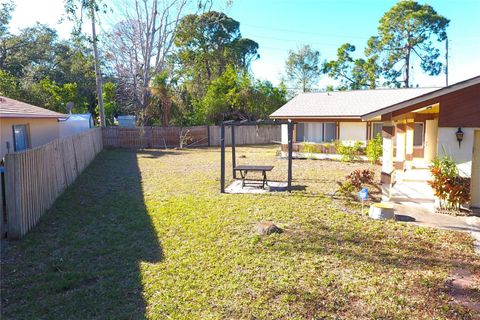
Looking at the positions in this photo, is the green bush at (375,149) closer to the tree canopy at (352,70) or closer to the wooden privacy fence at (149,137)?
the wooden privacy fence at (149,137)

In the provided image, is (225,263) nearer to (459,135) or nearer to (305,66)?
(459,135)

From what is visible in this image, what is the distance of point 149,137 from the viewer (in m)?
26.4

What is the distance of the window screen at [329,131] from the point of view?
785 inches

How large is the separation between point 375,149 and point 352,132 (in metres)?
2.55

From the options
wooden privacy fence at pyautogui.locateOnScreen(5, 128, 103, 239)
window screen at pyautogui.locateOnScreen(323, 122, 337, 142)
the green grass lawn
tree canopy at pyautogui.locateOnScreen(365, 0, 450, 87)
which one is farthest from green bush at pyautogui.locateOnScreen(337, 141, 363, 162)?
tree canopy at pyautogui.locateOnScreen(365, 0, 450, 87)

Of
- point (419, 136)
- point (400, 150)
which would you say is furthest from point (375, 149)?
point (400, 150)

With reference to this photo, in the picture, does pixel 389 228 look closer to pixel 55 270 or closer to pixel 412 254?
pixel 412 254

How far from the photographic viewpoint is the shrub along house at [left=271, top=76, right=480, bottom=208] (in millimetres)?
8367

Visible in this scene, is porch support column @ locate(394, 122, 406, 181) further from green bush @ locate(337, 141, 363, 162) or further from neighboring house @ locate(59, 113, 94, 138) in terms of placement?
neighboring house @ locate(59, 113, 94, 138)

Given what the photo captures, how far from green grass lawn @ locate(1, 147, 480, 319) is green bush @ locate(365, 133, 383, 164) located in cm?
838

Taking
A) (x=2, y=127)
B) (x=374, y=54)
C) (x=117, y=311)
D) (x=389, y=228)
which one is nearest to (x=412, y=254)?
(x=389, y=228)

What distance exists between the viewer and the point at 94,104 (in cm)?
4097

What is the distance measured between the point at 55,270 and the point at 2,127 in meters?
6.89

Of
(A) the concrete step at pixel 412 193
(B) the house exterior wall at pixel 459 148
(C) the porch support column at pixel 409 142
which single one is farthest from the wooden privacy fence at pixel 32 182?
(C) the porch support column at pixel 409 142
